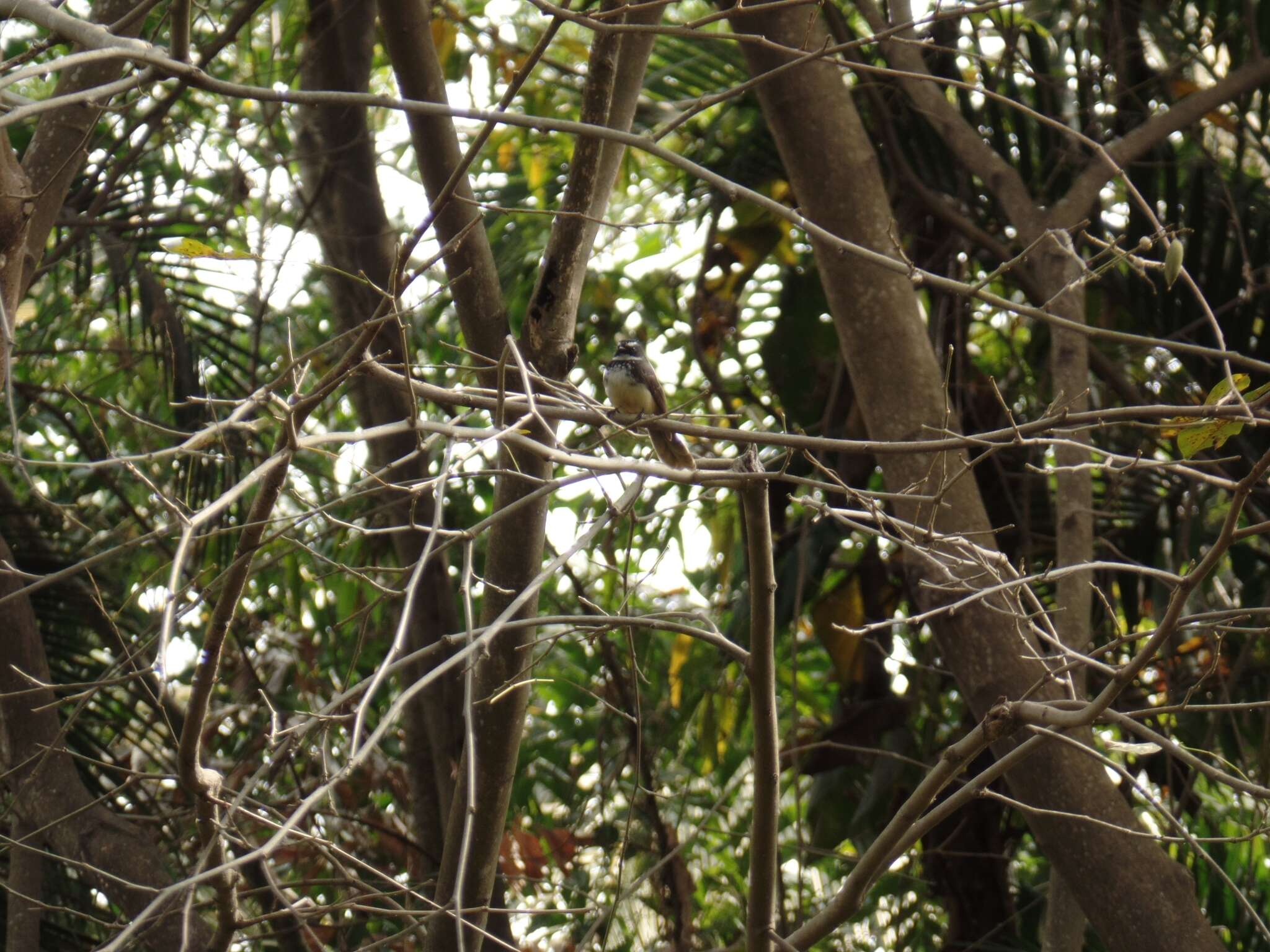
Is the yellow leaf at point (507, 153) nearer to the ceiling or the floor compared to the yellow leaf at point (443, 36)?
nearer to the floor

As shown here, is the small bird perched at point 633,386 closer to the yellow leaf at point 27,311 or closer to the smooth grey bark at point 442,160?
the smooth grey bark at point 442,160

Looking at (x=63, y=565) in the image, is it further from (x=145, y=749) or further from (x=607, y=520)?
(x=607, y=520)

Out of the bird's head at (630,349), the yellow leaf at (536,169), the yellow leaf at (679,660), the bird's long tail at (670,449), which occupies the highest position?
the yellow leaf at (536,169)

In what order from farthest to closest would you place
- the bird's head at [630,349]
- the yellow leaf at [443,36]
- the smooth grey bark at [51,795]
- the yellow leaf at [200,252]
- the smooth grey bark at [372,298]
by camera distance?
the yellow leaf at [443,36]
the bird's head at [630,349]
the smooth grey bark at [372,298]
the smooth grey bark at [51,795]
the yellow leaf at [200,252]

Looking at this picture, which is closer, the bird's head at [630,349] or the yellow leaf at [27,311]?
the bird's head at [630,349]

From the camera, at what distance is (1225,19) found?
14.3 ft

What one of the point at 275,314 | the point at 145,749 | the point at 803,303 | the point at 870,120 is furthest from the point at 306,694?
the point at 870,120

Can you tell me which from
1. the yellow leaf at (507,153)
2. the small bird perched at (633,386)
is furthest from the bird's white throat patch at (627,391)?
the yellow leaf at (507,153)

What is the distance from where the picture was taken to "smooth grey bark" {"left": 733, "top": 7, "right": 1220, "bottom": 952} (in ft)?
9.73

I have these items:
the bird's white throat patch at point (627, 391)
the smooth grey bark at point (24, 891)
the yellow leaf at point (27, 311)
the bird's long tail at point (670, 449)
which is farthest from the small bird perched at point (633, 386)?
the yellow leaf at point (27, 311)

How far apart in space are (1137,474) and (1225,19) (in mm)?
1581

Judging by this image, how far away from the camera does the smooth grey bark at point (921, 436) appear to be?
117 inches

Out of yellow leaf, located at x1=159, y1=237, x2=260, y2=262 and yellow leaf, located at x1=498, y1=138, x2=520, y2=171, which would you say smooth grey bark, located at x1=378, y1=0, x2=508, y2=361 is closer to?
yellow leaf, located at x1=159, y1=237, x2=260, y2=262

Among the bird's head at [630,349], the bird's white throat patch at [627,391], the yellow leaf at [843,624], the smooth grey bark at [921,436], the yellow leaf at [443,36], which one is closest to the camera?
the smooth grey bark at [921,436]
